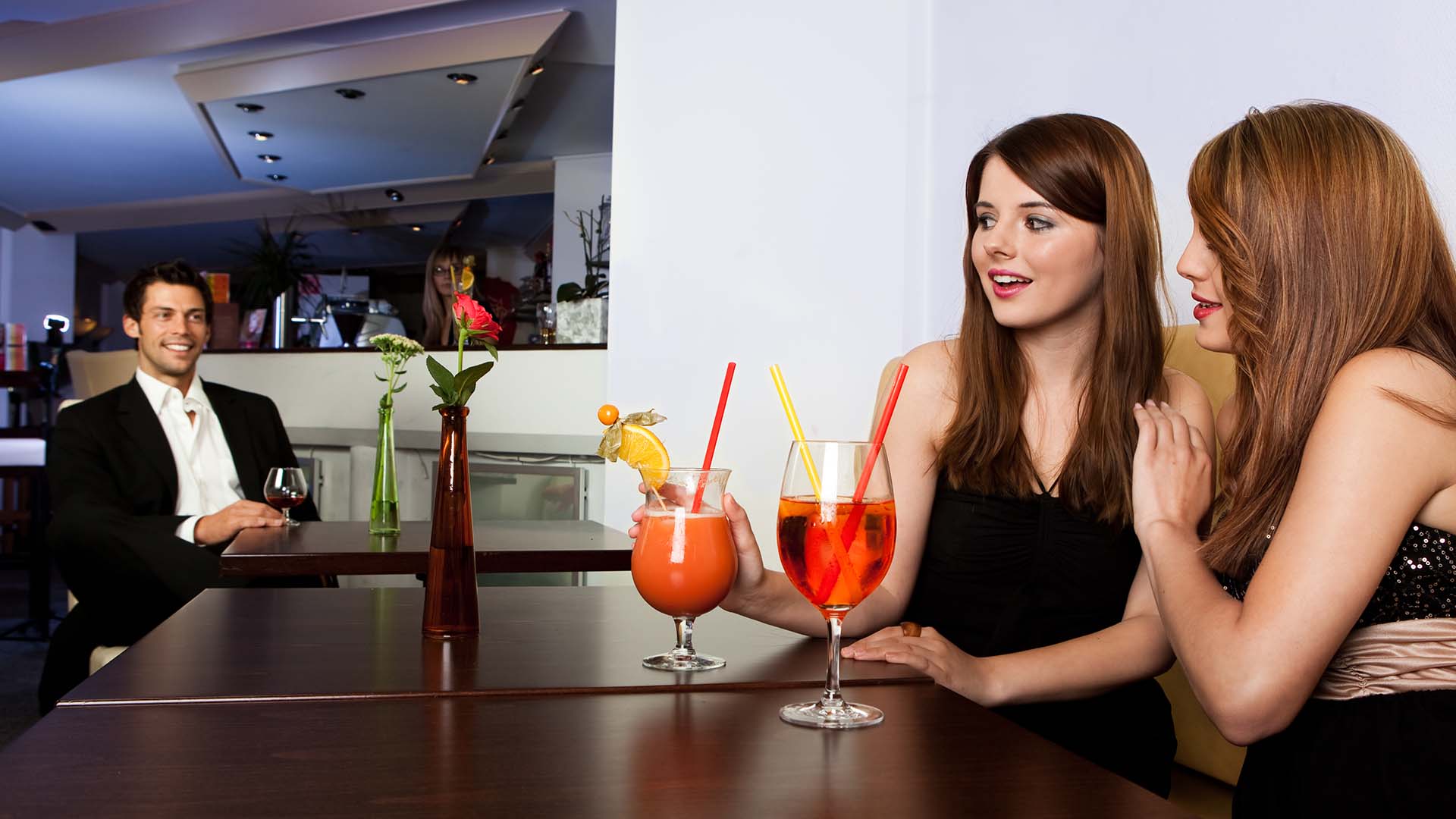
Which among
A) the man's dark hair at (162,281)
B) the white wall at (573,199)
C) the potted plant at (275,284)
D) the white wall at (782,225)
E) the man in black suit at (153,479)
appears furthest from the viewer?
the white wall at (573,199)

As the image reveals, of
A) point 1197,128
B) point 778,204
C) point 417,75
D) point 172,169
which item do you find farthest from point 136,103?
point 1197,128

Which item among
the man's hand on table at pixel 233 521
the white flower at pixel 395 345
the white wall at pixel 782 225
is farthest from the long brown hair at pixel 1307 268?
the man's hand on table at pixel 233 521

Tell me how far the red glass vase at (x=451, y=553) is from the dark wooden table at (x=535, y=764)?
0.85ft

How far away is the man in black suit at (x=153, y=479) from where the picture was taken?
275 cm

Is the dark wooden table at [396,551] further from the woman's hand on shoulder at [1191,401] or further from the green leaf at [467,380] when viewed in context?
the woman's hand on shoulder at [1191,401]

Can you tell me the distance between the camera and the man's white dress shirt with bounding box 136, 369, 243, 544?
3.12 meters

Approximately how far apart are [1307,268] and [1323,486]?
23 centimetres

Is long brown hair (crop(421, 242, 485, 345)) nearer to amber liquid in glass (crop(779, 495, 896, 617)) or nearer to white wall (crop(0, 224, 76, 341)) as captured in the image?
amber liquid in glass (crop(779, 495, 896, 617))

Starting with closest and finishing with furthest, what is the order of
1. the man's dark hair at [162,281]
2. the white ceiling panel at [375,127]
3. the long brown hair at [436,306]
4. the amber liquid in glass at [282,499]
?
1. the amber liquid in glass at [282,499]
2. the man's dark hair at [162,281]
3. the long brown hair at [436,306]
4. the white ceiling panel at [375,127]

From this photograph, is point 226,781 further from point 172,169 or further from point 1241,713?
point 172,169

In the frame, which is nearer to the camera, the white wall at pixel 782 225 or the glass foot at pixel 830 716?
the glass foot at pixel 830 716

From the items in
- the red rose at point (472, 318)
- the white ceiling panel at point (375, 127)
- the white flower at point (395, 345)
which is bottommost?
the red rose at point (472, 318)

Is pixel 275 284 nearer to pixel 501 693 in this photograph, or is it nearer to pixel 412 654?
pixel 412 654

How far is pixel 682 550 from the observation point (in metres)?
1.09
